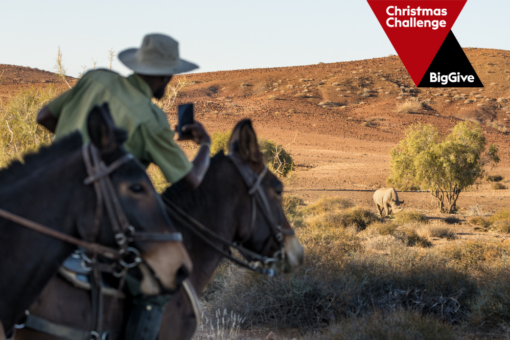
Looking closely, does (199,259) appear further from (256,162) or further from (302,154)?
(302,154)

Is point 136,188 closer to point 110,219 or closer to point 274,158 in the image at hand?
point 110,219

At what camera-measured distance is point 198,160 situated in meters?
3.08

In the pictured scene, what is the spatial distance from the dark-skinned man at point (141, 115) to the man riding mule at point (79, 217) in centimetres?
46

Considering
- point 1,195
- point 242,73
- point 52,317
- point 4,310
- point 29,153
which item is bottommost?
point 52,317

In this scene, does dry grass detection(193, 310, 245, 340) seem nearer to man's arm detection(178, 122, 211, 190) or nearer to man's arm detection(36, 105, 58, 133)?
man's arm detection(178, 122, 211, 190)

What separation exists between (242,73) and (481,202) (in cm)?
6738

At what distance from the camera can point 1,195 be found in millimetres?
2125

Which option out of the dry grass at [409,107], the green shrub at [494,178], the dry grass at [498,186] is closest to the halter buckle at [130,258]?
the dry grass at [498,186]

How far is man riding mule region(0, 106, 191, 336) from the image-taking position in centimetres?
208

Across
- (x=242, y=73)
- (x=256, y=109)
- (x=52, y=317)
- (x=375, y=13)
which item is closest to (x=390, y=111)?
(x=256, y=109)

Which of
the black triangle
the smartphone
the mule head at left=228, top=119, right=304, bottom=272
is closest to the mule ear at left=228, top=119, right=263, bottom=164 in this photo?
the mule head at left=228, top=119, right=304, bottom=272

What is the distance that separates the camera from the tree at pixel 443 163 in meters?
24.1

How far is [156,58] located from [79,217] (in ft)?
4.36

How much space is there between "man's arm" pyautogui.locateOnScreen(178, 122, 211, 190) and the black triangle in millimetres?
45171
